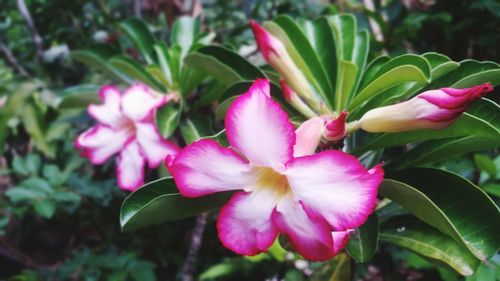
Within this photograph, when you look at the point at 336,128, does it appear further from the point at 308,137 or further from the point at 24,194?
the point at 24,194

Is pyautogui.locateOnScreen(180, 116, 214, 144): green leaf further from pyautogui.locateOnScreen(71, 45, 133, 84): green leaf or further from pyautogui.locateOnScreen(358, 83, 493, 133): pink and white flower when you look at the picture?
pyautogui.locateOnScreen(358, 83, 493, 133): pink and white flower

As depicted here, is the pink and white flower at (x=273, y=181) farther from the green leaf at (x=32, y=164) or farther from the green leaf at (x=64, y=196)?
the green leaf at (x=32, y=164)

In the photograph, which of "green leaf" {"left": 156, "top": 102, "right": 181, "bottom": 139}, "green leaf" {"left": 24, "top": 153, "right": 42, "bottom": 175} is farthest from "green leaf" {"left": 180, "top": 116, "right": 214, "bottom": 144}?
"green leaf" {"left": 24, "top": 153, "right": 42, "bottom": 175}

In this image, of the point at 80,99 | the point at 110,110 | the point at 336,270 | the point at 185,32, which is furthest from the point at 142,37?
the point at 336,270

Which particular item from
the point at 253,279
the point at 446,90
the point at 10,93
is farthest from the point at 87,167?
the point at 446,90

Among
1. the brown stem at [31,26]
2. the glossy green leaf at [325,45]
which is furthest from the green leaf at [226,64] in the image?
the brown stem at [31,26]

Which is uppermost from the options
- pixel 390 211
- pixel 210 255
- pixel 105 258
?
pixel 390 211

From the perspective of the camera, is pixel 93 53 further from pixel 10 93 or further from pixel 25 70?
pixel 25 70
